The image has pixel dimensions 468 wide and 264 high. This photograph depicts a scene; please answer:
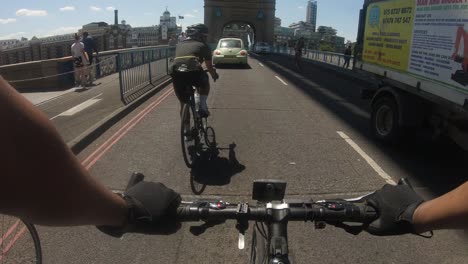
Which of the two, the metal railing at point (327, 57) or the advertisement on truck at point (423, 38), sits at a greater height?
the advertisement on truck at point (423, 38)

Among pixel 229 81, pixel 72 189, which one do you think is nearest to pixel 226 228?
pixel 72 189

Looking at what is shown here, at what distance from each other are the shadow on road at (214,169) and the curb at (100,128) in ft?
6.55

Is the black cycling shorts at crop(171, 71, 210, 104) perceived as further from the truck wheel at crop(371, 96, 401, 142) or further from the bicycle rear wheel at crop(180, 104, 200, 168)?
the truck wheel at crop(371, 96, 401, 142)

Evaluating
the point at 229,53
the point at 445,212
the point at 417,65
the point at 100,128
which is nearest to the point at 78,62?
the point at 100,128

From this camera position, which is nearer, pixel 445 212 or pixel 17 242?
pixel 445 212

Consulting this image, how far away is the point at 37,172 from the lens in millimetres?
874

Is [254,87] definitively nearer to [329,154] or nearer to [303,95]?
[303,95]

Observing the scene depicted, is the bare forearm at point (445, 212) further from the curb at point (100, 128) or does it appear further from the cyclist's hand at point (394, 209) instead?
the curb at point (100, 128)

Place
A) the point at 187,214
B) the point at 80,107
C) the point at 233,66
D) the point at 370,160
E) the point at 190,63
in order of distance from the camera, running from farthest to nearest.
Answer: the point at 233,66, the point at 80,107, the point at 370,160, the point at 190,63, the point at 187,214

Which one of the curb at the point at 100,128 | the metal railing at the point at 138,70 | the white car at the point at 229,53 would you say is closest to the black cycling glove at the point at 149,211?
the curb at the point at 100,128

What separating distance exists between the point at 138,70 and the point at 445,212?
42.3ft

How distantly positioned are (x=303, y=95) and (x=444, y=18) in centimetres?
862

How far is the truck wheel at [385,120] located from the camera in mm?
7020

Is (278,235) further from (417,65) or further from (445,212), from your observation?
(417,65)
